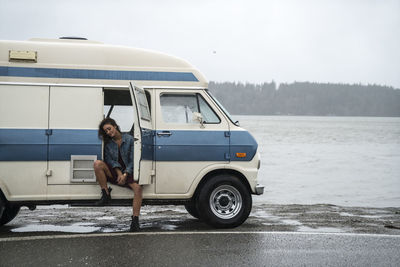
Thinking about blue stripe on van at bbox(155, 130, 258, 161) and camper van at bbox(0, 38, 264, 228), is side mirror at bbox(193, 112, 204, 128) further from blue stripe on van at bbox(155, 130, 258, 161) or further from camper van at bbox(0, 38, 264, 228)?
blue stripe on van at bbox(155, 130, 258, 161)

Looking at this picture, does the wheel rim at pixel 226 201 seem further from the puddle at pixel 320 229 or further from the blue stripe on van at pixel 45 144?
the blue stripe on van at pixel 45 144

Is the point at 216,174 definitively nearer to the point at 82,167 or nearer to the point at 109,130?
the point at 109,130

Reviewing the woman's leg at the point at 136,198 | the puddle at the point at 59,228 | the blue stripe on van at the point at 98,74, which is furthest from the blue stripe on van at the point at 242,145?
the puddle at the point at 59,228

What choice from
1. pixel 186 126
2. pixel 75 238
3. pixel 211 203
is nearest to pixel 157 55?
pixel 186 126

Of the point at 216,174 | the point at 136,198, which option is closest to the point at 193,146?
the point at 216,174

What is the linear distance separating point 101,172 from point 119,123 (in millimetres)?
1178

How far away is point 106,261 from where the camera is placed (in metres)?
6.23

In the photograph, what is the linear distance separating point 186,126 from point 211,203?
4.07 ft

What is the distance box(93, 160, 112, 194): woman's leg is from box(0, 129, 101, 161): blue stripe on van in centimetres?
23

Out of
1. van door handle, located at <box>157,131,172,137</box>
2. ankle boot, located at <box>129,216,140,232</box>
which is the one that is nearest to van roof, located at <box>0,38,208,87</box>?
van door handle, located at <box>157,131,172,137</box>

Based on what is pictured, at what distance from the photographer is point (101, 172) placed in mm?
7984

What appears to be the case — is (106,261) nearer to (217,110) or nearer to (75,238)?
(75,238)

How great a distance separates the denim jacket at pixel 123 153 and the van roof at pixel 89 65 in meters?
0.87

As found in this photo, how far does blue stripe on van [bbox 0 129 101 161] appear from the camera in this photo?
26.1 feet
